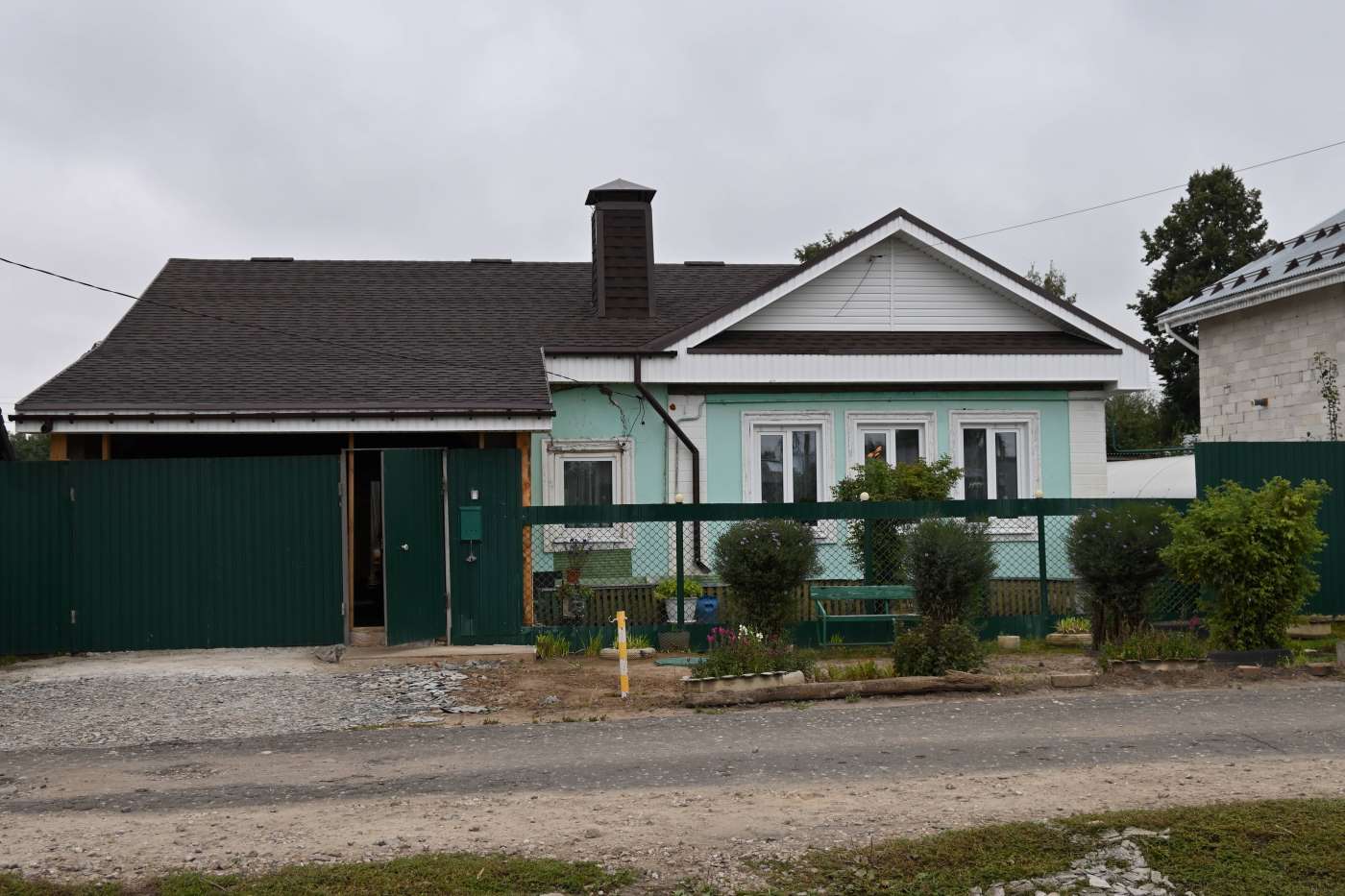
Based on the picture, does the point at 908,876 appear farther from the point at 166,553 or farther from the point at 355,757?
the point at 166,553

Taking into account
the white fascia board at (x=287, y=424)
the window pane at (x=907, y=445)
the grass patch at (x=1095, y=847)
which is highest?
the white fascia board at (x=287, y=424)

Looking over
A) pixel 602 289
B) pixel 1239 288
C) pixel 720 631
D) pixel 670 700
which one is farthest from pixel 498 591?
pixel 1239 288

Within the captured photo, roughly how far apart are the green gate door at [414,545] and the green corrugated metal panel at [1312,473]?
855 cm

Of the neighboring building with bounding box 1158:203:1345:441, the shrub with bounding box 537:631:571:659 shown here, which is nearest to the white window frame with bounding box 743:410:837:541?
the shrub with bounding box 537:631:571:659

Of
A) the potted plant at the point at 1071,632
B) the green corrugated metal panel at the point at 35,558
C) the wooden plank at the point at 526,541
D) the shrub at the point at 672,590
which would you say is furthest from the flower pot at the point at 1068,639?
the green corrugated metal panel at the point at 35,558

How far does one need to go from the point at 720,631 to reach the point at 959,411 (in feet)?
23.5

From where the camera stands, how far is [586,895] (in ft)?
18.5

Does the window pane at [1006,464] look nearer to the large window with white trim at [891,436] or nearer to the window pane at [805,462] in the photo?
the large window with white trim at [891,436]

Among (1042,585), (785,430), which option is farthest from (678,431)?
(1042,585)

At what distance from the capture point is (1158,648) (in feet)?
37.5

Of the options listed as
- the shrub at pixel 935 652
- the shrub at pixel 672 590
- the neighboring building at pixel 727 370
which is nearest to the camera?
the shrub at pixel 935 652

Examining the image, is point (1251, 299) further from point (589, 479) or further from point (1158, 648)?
point (589, 479)

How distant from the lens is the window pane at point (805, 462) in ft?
58.7

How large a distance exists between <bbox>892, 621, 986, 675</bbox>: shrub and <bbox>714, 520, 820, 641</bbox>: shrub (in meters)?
1.92
